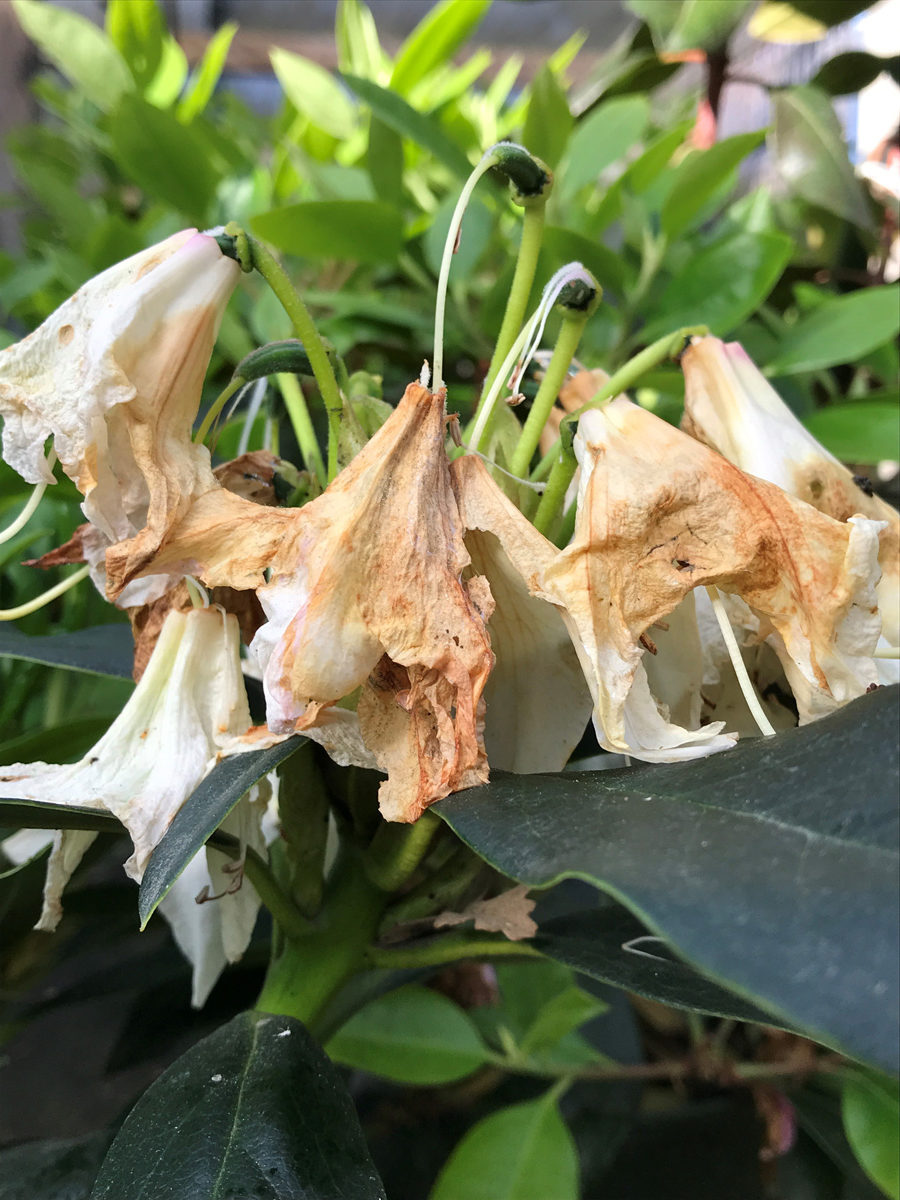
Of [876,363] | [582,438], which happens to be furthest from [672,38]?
[582,438]

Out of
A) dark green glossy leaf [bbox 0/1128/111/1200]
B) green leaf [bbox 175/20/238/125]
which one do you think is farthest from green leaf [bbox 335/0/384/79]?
dark green glossy leaf [bbox 0/1128/111/1200]

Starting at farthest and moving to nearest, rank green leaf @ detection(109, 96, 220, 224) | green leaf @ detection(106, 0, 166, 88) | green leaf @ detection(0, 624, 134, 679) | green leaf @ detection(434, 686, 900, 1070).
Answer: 1. green leaf @ detection(106, 0, 166, 88)
2. green leaf @ detection(109, 96, 220, 224)
3. green leaf @ detection(0, 624, 134, 679)
4. green leaf @ detection(434, 686, 900, 1070)

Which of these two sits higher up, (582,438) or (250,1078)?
(582,438)

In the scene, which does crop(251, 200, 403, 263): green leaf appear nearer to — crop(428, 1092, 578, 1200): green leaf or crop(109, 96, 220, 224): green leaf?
crop(109, 96, 220, 224): green leaf

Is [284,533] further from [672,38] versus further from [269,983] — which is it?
[672,38]

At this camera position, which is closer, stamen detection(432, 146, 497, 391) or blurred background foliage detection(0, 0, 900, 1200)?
stamen detection(432, 146, 497, 391)

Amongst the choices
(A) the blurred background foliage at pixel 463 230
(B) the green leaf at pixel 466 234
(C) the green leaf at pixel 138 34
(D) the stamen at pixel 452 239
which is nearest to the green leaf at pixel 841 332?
(A) the blurred background foliage at pixel 463 230

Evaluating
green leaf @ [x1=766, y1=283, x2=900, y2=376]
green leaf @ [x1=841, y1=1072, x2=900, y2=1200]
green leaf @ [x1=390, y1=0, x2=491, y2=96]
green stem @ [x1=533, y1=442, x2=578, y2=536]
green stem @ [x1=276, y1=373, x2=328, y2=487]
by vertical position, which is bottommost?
green leaf @ [x1=841, y1=1072, x2=900, y2=1200]
